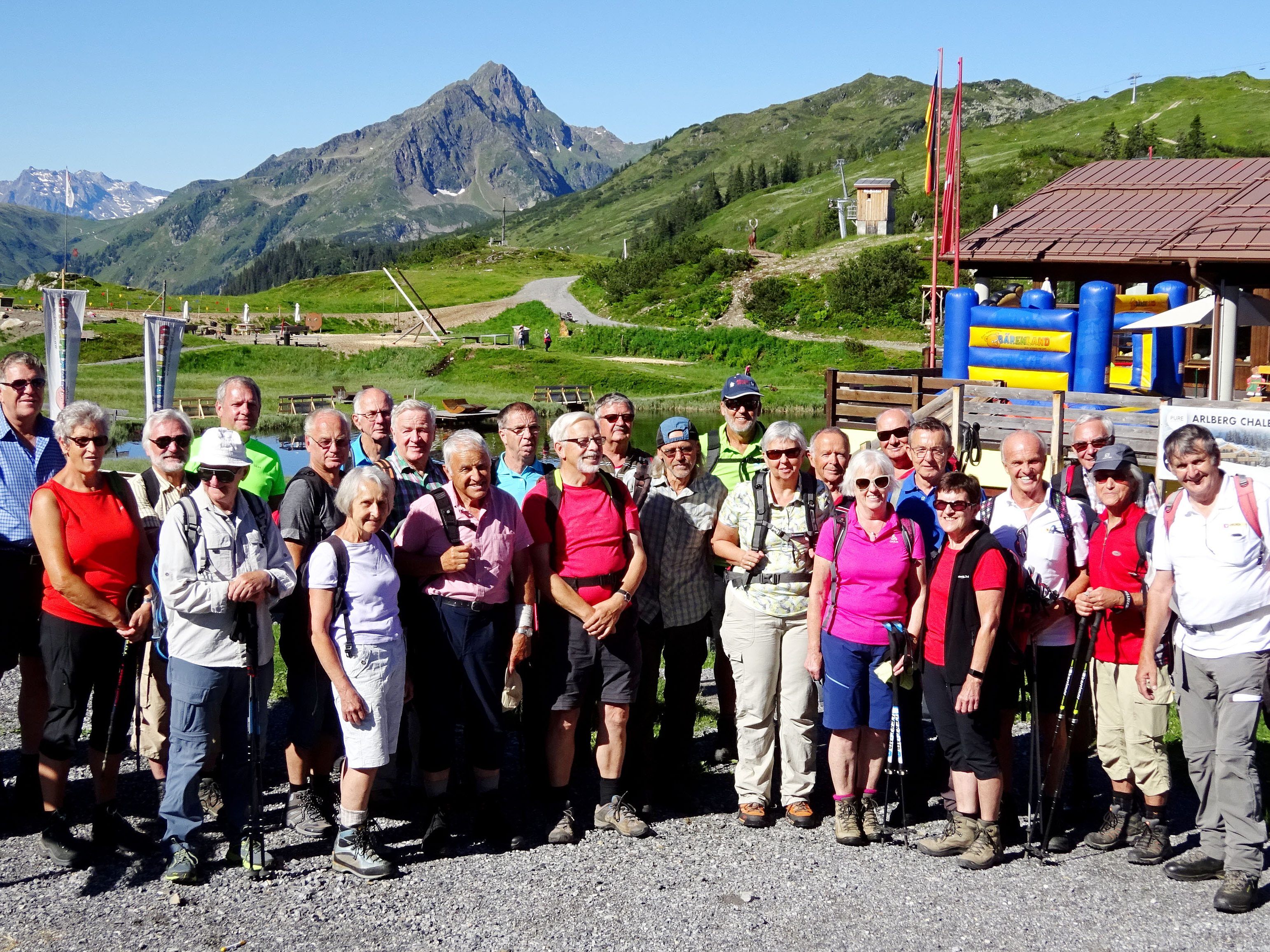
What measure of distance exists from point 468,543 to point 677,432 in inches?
57.0

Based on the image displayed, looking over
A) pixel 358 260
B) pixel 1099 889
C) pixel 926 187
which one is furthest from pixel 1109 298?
pixel 358 260

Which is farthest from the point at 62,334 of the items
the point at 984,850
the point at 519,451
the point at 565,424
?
the point at 984,850

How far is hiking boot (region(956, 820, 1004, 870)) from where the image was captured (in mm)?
5762

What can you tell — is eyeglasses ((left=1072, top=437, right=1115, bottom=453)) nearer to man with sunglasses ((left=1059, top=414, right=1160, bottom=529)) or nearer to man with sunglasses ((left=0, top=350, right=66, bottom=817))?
man with sunglasses ((left=1059, top=414, right=1160, bottom=529))

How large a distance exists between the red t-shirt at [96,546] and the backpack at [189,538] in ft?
0.48

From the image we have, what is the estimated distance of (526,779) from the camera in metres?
7.02

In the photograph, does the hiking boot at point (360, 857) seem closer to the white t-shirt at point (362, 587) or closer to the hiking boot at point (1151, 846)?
the white t-shirt at point (362, 587)

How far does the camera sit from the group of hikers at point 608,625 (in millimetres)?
5430

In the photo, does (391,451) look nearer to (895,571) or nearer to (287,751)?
(287,751)

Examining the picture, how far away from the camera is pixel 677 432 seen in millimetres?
6547

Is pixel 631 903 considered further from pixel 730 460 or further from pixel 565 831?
pixel 730 460

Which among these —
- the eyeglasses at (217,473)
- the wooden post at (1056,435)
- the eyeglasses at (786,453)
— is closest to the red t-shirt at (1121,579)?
the eyeglasses at (786,453)

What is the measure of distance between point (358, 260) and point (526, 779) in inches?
7966

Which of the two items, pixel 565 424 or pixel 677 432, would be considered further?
pixel 677 432
